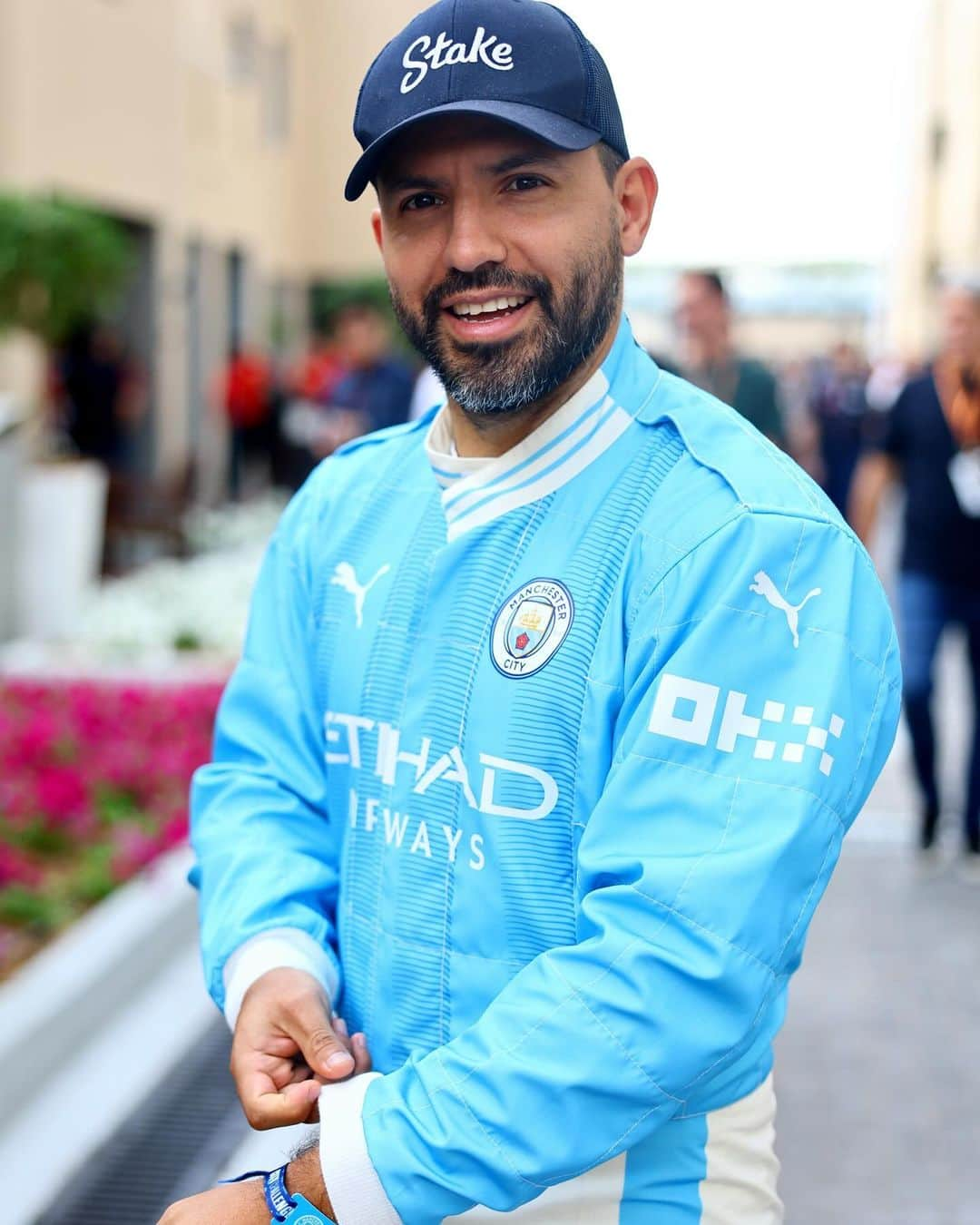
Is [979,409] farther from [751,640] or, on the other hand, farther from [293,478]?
[293,478]

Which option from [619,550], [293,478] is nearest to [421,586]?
[619,550]

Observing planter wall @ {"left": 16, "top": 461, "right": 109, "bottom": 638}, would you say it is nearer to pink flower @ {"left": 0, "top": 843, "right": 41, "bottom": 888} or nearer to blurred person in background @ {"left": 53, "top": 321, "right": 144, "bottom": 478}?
blurred person in background @ {"left": 53, "top": 321, "right": 144, "bottom": 478}

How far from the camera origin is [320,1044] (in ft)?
5.94

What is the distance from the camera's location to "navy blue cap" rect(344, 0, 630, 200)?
177 centimetres

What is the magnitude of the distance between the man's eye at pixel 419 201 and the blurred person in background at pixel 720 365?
4.66 meters

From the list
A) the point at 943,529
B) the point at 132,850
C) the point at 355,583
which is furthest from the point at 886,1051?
the point at 355,583

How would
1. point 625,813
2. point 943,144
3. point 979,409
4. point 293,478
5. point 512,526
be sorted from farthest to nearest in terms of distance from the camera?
point 943,144 → point 293,478 → point 979,409 → point 512,526 → point 625,813

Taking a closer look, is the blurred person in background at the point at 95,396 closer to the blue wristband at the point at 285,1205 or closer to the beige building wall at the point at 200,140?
the beige building wall at the point at 200,140

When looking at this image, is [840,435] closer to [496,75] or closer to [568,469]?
[568,469]

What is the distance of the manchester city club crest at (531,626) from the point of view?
1.79 metres

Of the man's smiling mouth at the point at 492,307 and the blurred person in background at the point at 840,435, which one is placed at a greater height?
the man's smiling mouth at the point at 492,307

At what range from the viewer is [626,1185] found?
70.1 inches

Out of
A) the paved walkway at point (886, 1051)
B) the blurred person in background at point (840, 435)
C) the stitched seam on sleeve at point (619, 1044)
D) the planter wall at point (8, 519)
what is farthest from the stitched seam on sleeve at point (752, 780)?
the blurred person in background at point (840, 435)

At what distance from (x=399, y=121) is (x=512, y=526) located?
46 cm
